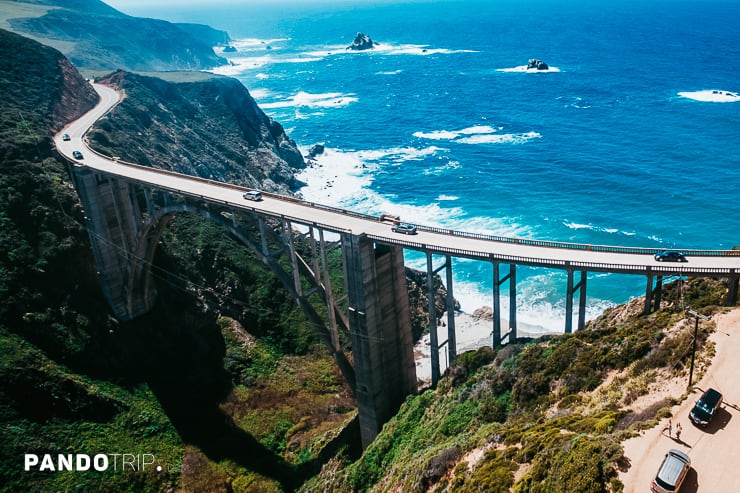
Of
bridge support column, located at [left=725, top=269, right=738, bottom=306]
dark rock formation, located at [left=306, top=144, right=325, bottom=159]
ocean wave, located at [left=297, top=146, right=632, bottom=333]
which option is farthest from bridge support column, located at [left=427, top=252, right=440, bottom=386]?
dark rock formation, located at [left=306, top=144, right=325, bottom=159]

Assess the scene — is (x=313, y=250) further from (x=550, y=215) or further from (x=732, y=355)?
(x=550, y=215)

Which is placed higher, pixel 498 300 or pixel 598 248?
pixel 598 248

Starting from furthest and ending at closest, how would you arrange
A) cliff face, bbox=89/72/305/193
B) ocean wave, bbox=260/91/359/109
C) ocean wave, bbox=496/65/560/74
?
ocean wave, bbox=496/65/560/74, ocean wave, bbox=260/91/359/109, cliff face, bbox=89/72/305/193

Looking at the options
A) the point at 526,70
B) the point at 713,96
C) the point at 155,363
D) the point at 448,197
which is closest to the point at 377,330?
the point at 155,363

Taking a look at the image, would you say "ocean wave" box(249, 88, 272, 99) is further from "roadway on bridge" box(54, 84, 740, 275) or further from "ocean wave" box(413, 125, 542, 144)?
"roadway on bridge" box(54, 84, 740, 275)

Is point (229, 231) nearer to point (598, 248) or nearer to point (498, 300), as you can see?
point (498, 300)

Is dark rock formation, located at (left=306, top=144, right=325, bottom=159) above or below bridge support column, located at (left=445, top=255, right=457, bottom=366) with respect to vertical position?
below

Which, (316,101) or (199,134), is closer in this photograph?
(199,134)

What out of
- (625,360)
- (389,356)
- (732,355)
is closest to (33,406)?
(389,356)
